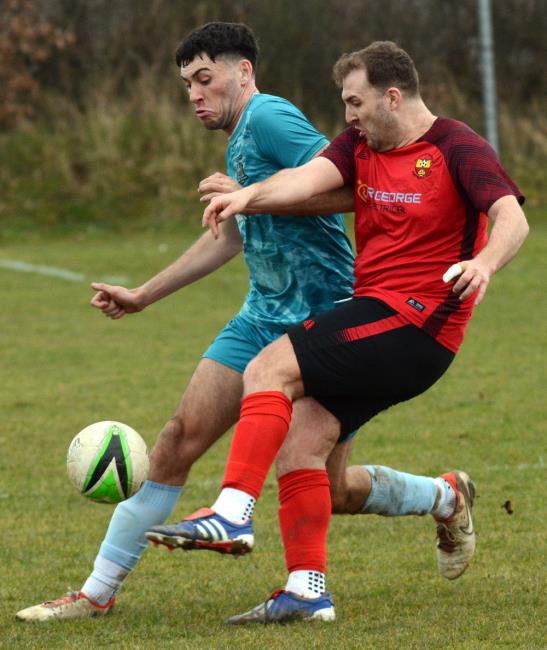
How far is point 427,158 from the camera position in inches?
198

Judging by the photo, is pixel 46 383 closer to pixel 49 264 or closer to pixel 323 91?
pixel 49 264

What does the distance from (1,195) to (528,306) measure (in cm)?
1026

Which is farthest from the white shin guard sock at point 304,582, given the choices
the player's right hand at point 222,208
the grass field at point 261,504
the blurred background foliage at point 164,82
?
the blurred background foliage at point 164,82

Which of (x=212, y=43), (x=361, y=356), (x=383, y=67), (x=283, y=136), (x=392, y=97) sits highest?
(x=212, y=43)

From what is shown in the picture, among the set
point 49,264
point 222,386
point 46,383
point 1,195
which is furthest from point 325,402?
point 1,195

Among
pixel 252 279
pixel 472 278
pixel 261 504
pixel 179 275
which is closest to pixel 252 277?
pixel 252 279

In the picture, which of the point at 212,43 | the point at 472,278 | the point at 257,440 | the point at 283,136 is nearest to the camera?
the point at 472,278

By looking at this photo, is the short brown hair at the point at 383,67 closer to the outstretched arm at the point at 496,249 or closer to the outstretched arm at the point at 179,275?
the outstretched arm at the point at 496,249

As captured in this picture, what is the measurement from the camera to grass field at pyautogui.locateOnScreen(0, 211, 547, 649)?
16.6 feet

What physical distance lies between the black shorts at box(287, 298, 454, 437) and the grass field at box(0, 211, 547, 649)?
80 centimetres

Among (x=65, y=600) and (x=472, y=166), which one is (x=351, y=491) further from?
(x=472, y=166)

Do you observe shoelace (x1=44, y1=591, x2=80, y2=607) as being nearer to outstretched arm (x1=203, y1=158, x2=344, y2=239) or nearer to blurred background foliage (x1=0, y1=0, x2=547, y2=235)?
outstretched arm (x1=203, y1=158, x2=344, y2=239)

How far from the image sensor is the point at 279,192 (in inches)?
197

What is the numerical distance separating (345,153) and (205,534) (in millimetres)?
1538
